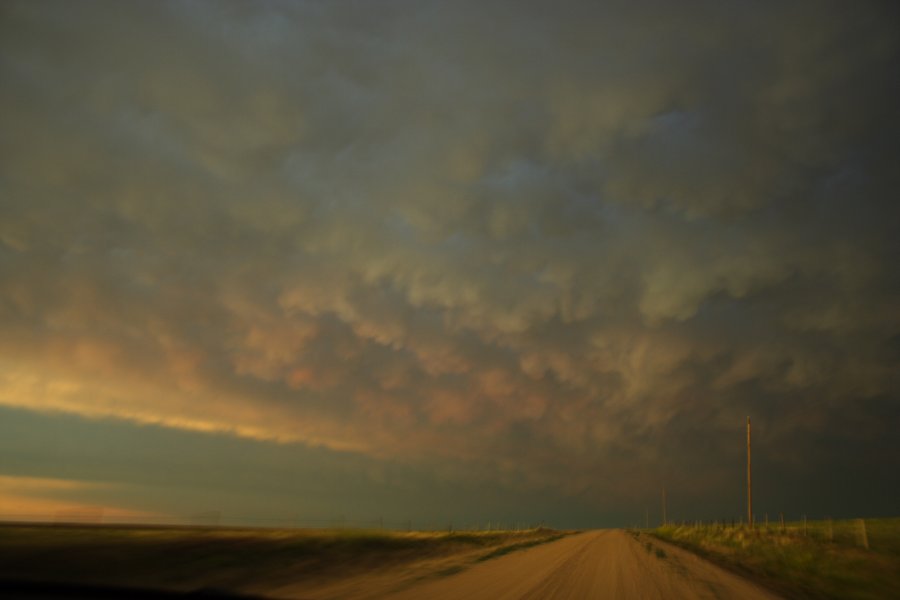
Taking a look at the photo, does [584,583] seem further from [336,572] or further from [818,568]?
[818,568]

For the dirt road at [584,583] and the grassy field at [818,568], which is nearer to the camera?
the dirt road at [584,583]

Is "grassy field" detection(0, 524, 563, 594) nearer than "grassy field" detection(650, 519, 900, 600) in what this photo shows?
Yes

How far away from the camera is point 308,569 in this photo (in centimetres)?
2009

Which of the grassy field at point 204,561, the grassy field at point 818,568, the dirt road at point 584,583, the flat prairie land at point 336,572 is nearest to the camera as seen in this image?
the dirt road at point 584,583

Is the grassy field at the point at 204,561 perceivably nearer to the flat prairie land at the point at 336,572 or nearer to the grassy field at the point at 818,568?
the flat prairie land at the point at 336,572

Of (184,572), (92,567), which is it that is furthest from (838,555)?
(92,567)

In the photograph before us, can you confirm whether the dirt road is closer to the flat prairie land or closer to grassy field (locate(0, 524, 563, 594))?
the flat prairie land

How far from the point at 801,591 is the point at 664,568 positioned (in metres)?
5.40

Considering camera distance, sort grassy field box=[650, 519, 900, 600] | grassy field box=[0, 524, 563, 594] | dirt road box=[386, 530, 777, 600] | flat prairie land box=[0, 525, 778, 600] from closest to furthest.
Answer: dirt road box=[386, 530, 777, 600] < flat prairie land box=[0, 525, 778, 600] < grassy field box=[0, 524, 563, 594] < grassy field box=[650, 519, 900, 600]

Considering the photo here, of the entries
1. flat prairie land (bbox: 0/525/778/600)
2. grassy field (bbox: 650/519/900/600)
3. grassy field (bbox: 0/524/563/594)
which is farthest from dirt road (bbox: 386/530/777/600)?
grassy field (bbox: 0/524/563/594)

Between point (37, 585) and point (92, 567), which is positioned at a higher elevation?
point (37, 585)

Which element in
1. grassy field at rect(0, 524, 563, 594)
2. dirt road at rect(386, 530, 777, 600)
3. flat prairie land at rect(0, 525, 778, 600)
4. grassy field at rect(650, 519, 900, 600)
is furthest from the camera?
grassy field at rect(650, 519, 900, 600)

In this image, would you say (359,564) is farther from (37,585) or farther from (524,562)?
(37,585)

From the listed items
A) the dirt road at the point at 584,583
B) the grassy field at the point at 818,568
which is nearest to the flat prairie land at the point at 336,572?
the dirt road at the point at 584,583
